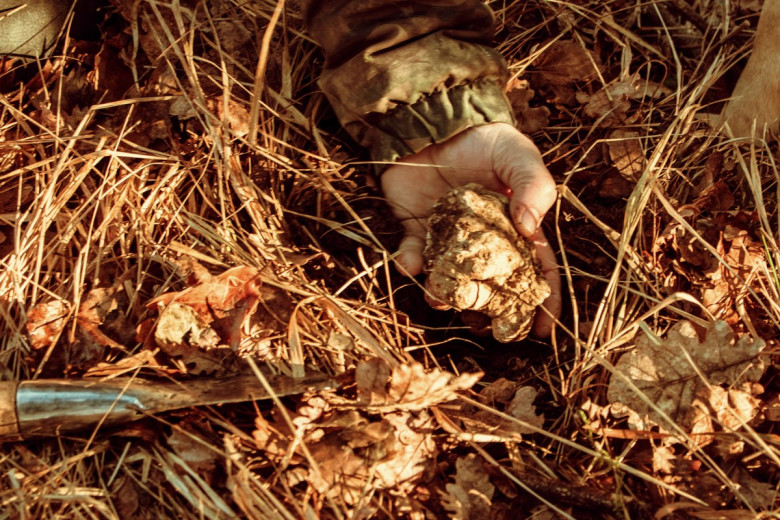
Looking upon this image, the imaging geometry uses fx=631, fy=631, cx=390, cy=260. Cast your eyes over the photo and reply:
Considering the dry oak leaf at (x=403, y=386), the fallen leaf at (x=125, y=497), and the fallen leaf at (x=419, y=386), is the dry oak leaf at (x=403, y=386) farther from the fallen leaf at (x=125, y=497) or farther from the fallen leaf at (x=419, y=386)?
the fallen leaf at (x=125, y=497)

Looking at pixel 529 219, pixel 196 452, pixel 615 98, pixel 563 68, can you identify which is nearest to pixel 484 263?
pixel 529 219

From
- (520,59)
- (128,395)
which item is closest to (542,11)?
(520,59)

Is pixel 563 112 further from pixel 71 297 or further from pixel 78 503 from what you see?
pixel 78 503

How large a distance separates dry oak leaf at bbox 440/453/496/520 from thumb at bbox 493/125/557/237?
0.84 meters

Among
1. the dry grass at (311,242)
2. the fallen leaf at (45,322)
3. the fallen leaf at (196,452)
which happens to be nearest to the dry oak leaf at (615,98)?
the dry grass at (311,242)

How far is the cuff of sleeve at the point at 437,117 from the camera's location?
2557 mm

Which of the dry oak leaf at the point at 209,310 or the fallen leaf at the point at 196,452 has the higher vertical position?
the dry oak leaf at the point at 209,310

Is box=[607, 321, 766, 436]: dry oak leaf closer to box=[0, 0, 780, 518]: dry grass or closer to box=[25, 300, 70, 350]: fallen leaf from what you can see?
box=[0, 0, 780, 518]: dry grass

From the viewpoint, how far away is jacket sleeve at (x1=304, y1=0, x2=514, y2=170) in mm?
2527

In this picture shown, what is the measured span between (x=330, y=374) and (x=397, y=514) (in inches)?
21.4

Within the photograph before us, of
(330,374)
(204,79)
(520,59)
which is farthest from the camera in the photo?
(520,59)

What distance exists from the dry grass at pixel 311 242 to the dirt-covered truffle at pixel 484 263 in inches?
7.3

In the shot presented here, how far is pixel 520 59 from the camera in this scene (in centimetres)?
310

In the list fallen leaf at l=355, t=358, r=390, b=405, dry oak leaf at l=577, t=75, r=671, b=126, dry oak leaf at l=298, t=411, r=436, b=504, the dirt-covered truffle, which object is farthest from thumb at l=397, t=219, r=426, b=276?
dry oak leaf at l=577, t=75, r=671, b=126
